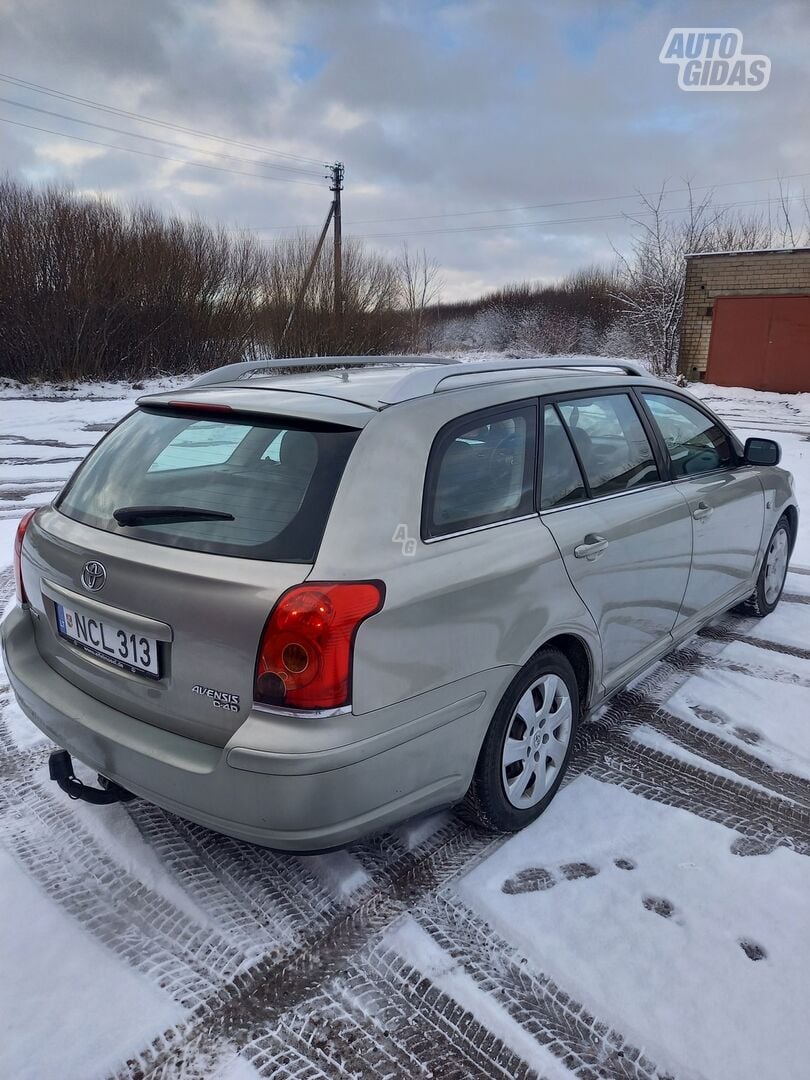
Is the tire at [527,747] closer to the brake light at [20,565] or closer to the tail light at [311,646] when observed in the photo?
the tail light at [311,646]

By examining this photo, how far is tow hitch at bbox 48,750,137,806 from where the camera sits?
2428mm

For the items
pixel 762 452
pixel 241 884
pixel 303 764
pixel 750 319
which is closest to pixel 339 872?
pixel 241 884

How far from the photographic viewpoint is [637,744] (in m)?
3.29

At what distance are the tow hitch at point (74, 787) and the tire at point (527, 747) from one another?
3.81 feet

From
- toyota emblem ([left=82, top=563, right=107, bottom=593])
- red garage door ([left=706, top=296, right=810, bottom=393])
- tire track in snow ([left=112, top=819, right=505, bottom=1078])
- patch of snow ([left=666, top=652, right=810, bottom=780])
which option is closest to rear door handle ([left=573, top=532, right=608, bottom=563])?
tire track in snow ([left=112, top=819, right=505, bottom=1078])

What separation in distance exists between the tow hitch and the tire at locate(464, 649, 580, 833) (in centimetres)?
116

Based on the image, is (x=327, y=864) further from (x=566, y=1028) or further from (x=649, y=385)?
(x=649, y=385)

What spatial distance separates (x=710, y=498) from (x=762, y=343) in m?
18.7

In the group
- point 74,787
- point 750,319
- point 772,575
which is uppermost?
point 750,319

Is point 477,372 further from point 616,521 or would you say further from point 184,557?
point 184,557

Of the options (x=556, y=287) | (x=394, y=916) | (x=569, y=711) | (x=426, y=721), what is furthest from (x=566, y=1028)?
(x=556, y=287)

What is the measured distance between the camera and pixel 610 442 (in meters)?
3.23

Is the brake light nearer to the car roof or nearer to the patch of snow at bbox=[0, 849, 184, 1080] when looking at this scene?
the car roof

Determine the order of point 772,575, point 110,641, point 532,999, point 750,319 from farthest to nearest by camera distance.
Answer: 1. point 750,319
2. point 772,575
3. point 110,641
4. point 532,999
